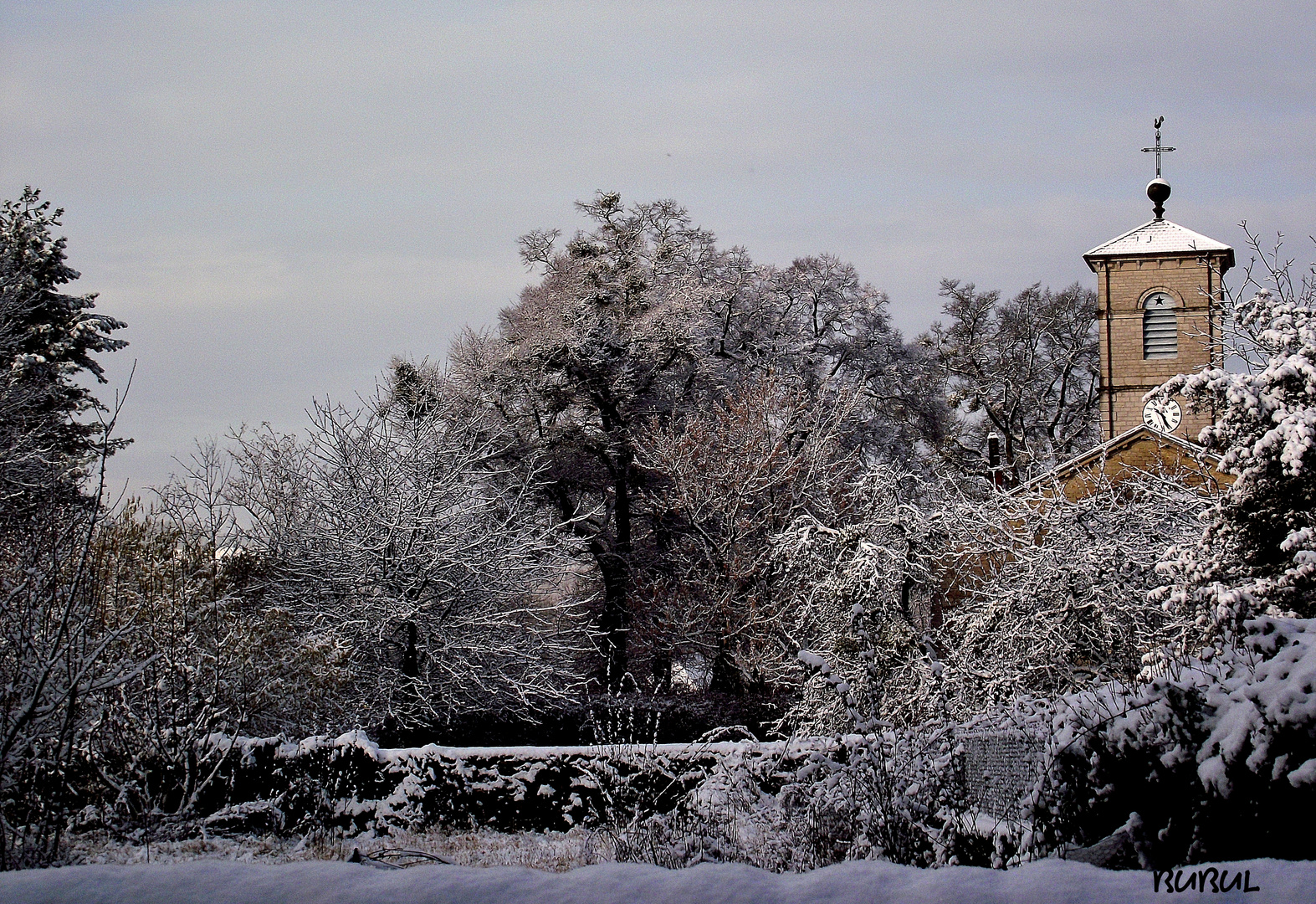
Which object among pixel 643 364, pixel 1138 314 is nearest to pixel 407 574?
pixel 643 364

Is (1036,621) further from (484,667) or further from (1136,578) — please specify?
(484,667)

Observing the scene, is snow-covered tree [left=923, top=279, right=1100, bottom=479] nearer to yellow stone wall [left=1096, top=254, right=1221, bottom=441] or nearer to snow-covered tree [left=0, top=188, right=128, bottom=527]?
yellow stone wall [left=1096, top=254, right=1221, bottom=441]

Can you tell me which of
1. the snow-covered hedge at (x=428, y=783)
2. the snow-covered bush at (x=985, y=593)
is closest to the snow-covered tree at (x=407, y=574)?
the snow-covered hedge at (x=428, y=783)

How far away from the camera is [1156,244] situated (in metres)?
34.4

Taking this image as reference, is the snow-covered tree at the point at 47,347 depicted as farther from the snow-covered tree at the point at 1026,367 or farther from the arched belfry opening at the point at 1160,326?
the arched belfry opening at the point at 1160,326

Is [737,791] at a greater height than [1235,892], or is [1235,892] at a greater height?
[1235,892]

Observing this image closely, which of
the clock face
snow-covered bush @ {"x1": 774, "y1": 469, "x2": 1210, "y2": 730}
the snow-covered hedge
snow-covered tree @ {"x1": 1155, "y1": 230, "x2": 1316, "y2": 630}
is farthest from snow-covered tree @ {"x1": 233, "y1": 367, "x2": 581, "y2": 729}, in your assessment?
the clock face

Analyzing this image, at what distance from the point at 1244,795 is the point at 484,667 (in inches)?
606

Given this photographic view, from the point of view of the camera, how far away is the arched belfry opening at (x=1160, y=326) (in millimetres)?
33500

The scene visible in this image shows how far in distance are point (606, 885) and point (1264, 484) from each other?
11.7m

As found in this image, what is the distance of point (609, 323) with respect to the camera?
94.3ft

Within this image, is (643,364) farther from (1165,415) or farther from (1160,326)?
(1160,326)

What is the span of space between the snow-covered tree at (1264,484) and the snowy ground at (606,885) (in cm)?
912

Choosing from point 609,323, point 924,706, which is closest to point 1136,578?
point 924,706
